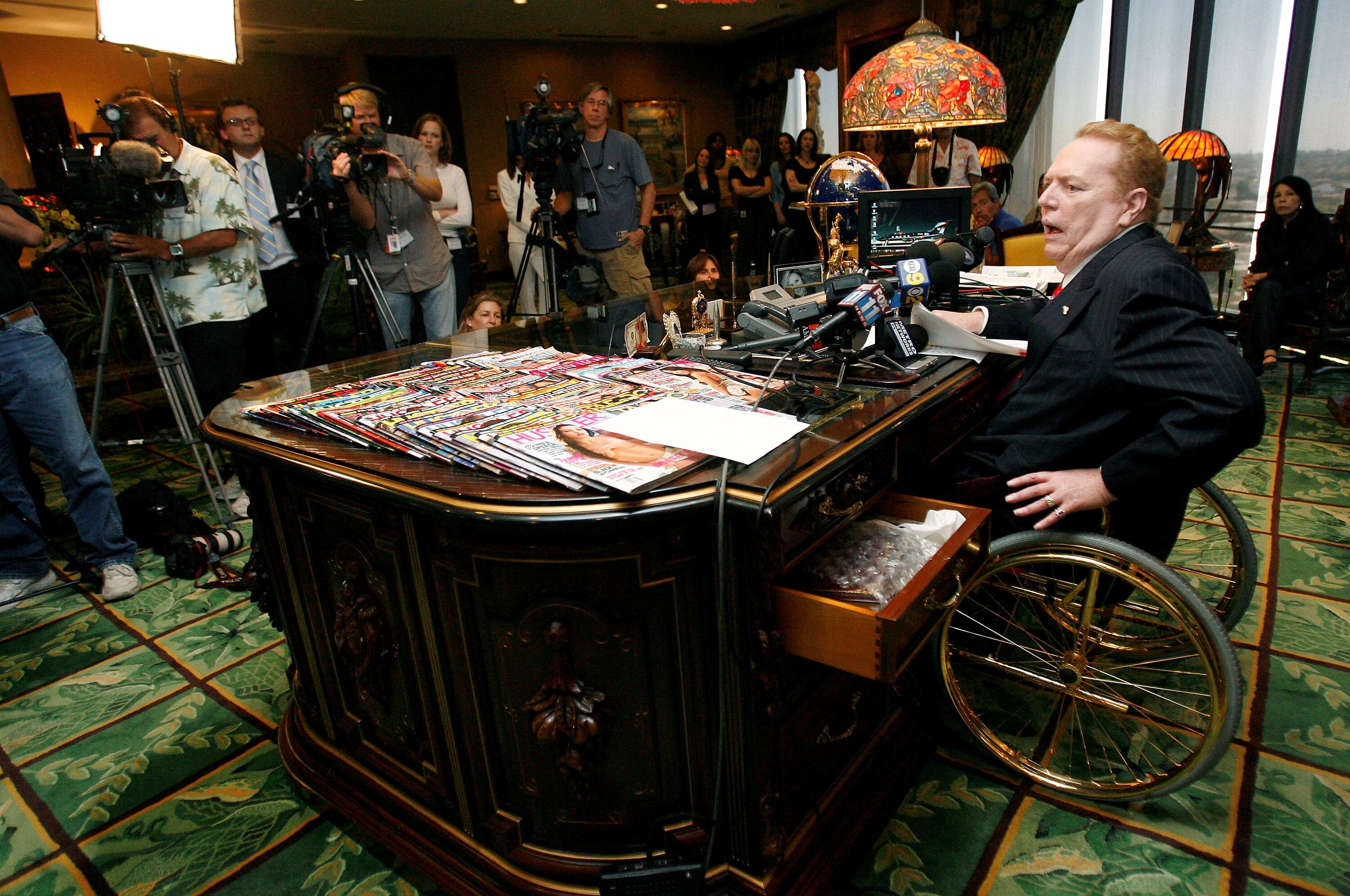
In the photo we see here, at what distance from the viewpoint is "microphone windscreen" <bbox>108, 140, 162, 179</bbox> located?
243cm

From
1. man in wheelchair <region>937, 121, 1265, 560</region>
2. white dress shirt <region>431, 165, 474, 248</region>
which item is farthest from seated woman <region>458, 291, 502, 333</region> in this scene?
man in wheelchair <region>937, 121, 1265, 560</region>

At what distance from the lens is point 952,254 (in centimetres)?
179

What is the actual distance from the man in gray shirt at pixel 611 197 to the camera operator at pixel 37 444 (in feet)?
7.14

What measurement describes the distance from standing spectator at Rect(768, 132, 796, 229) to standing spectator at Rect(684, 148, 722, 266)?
0.61 meters

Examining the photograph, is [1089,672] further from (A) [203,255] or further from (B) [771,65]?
(B) [771,65]

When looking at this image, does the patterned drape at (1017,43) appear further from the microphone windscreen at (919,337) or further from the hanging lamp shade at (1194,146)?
the microphone windscreen at (919,337)

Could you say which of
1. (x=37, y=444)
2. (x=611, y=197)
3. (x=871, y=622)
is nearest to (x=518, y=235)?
(x=611, y=197)

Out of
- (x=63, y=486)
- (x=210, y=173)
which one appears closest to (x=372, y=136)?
(x=210, y=173)

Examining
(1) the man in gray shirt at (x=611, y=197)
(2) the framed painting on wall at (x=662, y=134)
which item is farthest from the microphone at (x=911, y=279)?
(2) the framed painting on wall at (x=662, y=134)

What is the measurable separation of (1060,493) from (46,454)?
114 inches

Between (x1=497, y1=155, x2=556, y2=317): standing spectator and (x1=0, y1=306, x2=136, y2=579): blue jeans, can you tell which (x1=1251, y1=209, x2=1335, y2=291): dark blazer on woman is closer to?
(x1=497, y1=155, x2=556, y2=317): standing spectator

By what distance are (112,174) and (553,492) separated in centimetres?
240

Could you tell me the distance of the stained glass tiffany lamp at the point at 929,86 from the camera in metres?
2.06

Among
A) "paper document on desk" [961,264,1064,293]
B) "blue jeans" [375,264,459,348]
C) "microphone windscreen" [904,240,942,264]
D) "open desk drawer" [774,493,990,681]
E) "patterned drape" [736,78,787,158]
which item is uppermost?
"patterned drape" [736,78,787,158]
